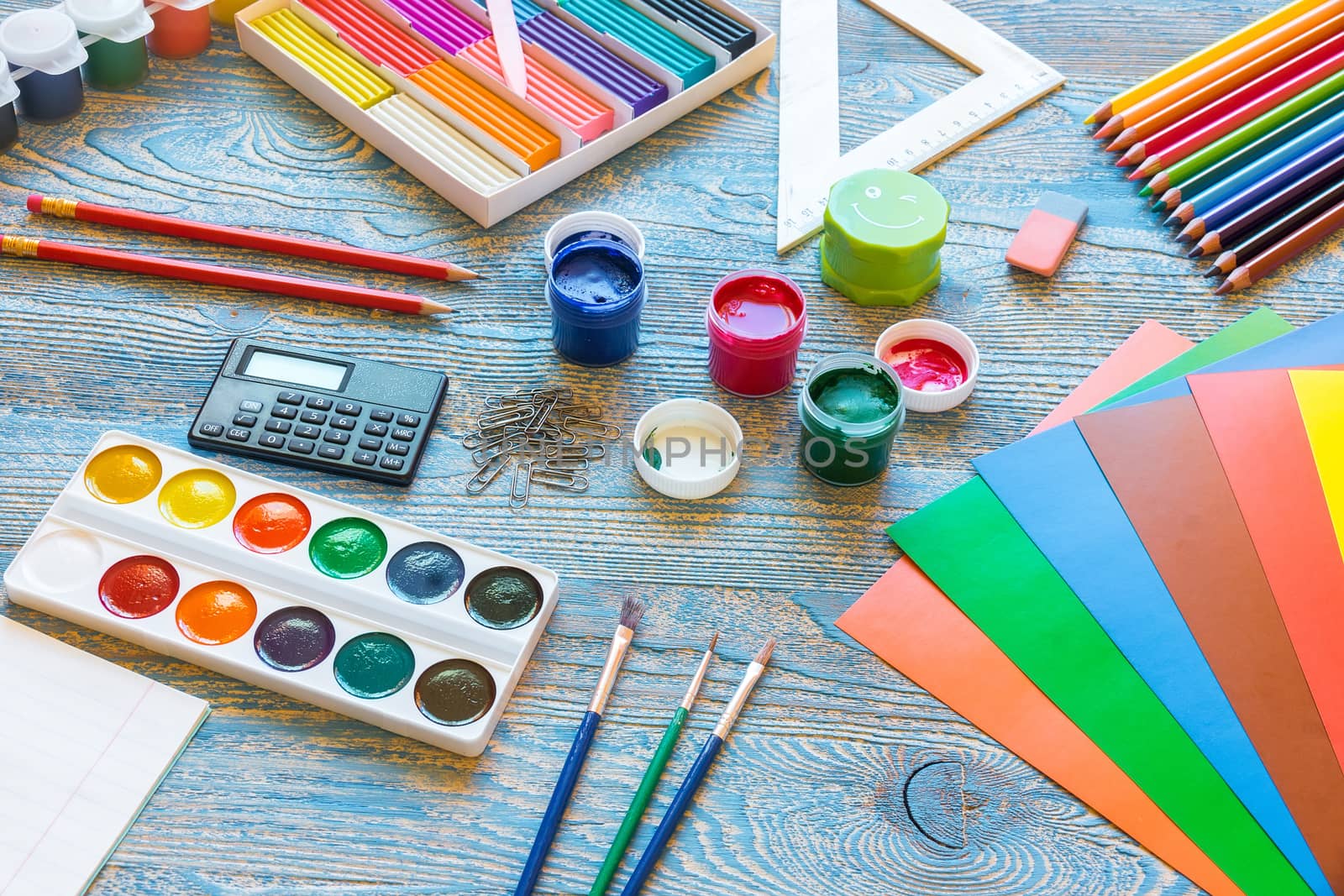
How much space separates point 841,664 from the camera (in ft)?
4.48

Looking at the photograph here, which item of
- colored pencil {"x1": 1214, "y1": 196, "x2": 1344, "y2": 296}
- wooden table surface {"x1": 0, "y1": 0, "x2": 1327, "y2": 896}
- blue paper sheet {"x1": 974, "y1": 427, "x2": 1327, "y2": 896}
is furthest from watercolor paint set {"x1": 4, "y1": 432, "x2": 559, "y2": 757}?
colored pencil {"x1": 1214, "y1": 196, "x2": 1344, "y2": 296}

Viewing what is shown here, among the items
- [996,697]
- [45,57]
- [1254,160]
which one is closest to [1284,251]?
[1254,160]

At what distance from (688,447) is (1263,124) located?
3.01 ft

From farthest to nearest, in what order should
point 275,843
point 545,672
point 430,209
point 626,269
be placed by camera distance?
1. point 430,209
2. point 626,269
3. point 545,672
4. point 275,843

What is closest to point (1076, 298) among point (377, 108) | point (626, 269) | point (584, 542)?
point (626, 269)

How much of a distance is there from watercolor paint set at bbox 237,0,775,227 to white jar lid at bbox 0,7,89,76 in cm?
24

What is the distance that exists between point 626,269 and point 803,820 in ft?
2.31

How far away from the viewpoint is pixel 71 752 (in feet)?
4.21

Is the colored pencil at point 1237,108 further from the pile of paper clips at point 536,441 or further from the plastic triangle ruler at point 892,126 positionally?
the pile of paper clips at point 536,441

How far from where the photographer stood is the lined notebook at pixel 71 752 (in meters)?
1.22

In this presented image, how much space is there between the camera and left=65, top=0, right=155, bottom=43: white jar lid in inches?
69.6

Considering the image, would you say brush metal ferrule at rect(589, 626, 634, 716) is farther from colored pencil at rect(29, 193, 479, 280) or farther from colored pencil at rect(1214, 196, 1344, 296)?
colored pencil at rect(1214, 196, 1344, 296)

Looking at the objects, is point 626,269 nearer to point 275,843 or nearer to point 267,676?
point 267,676

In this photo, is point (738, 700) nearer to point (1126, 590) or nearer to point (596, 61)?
point (1126, 590)
